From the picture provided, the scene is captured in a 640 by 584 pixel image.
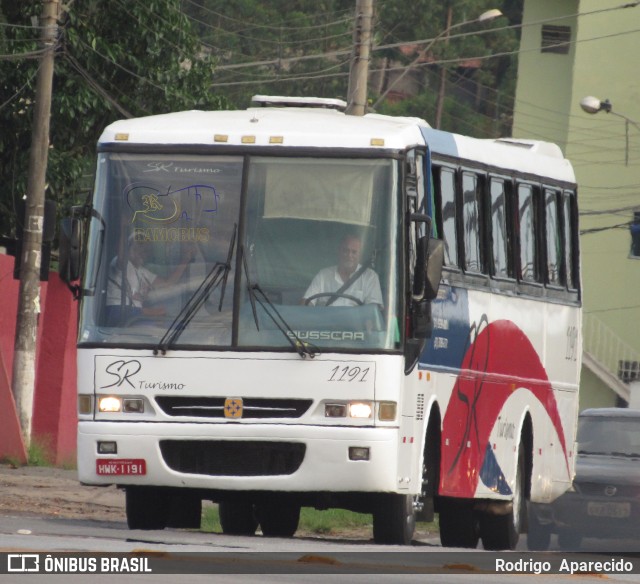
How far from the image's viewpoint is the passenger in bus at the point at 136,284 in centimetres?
1322

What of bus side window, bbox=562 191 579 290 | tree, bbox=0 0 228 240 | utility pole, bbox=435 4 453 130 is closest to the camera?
bus side window, bbox=562 191 579 290

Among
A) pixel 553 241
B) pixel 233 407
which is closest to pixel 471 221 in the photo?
pixel 553 241

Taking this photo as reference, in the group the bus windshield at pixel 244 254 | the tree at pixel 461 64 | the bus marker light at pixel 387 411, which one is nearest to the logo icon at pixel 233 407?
the bus windshield at pixel 244 254

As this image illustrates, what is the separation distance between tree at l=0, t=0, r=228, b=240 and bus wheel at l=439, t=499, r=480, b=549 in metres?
10.0

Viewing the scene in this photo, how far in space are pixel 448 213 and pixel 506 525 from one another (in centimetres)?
308

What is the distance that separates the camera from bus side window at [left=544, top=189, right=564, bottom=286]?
16.9 metres

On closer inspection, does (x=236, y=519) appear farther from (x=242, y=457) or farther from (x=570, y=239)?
(x=570, y=239)

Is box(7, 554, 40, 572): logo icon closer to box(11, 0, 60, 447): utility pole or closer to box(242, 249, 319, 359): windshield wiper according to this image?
box(242, 249, 319, 359): windshield wiper

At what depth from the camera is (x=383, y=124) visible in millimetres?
13766

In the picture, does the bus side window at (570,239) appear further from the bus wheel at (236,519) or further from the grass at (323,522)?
the bus wheel at (236,519)

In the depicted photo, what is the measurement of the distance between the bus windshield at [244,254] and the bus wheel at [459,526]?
3621 mm

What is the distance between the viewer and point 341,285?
13062mm

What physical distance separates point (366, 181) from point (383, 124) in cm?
63

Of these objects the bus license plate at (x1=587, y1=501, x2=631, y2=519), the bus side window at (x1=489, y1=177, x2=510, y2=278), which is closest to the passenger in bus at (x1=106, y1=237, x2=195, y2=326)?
the bus side window at (x1=489, y1=177, x2=510, y2=278)
